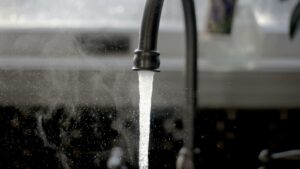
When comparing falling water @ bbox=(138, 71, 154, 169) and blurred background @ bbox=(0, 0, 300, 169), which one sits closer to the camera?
falling water @ bbox=(138, 71, 154, 169)

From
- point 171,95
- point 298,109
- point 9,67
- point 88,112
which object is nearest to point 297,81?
point 298,109

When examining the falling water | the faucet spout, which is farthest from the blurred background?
the faucet spout

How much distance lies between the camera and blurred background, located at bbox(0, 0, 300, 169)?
0.66 meters

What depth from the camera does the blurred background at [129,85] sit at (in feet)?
2.17

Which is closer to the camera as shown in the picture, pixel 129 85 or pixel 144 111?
pixel 144 111

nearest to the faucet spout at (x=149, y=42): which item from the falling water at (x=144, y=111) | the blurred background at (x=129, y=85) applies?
the falling water at (x=144, y=111)

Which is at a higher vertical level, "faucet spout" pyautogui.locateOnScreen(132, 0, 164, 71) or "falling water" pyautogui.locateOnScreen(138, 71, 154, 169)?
"faucet spout" pyautogui.locateOnScreen(132, 0, 164, 71)

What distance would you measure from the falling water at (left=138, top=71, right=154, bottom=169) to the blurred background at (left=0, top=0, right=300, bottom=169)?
2 centimetres

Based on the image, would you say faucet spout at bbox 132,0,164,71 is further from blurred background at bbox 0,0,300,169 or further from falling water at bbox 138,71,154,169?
blurred background at bbox 0,0,300,169

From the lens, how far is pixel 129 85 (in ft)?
2.25

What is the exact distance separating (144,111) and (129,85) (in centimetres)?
12

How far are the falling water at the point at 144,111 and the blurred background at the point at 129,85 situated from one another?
0.02 meters

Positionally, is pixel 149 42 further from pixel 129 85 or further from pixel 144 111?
pixel 129 85

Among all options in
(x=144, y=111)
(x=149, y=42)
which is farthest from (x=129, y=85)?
(x=149, y=42)
